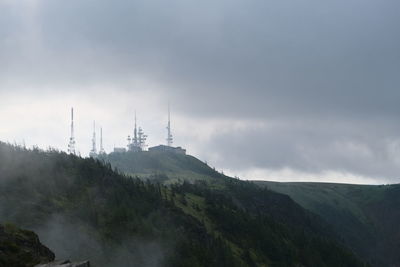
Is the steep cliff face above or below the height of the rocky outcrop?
above

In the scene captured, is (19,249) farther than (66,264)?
Yes

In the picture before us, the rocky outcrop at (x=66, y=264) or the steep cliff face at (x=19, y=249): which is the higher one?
the steep cliff face at (x=19, y=249)

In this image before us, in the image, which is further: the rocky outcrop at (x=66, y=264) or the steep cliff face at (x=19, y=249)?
the steep cliff face at (x=19, y=249)

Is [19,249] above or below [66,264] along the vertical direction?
above

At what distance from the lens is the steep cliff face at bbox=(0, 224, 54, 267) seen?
4988 centimetres

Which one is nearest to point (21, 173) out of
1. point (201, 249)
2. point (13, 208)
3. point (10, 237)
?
point (13, 208)

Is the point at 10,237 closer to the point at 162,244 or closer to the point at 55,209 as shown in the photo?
the point at 55,209

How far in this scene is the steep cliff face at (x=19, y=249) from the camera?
49875 millimetres

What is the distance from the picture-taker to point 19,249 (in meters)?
51.8

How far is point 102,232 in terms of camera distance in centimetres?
16212

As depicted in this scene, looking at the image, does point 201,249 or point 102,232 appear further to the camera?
point 201,249

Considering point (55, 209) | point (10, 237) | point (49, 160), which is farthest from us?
point (49, 160)

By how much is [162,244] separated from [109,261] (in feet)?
124

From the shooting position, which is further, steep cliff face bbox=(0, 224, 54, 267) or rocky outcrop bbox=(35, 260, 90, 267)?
steep cliff face bbox=(0, 224, 54, 267)
